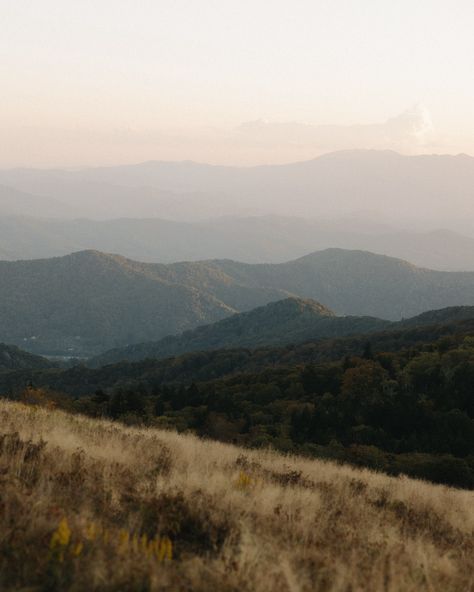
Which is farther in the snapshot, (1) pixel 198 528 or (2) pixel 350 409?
(2) pixel 350 409

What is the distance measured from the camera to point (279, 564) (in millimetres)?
5918

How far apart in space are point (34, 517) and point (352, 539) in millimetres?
3796

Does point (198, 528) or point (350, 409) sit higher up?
point (198, 528)

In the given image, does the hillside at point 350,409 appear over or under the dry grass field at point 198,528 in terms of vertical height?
under

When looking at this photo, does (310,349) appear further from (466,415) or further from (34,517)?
(34,517)

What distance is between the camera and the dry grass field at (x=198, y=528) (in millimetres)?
5254

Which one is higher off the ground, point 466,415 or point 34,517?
point 34,517

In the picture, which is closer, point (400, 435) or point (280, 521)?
point (280, 521)

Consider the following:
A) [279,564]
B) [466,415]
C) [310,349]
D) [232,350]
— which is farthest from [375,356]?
[232,350]

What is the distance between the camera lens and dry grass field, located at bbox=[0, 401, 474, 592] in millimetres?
5254

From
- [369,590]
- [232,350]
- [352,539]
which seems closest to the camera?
[369,590]

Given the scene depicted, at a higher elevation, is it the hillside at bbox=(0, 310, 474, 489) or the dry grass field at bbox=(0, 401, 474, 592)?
the dry grass field at bbox=(0, 401, 474, 592)

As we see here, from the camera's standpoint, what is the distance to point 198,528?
679cm

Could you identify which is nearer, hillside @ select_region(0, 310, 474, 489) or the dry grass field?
the dry grass field
